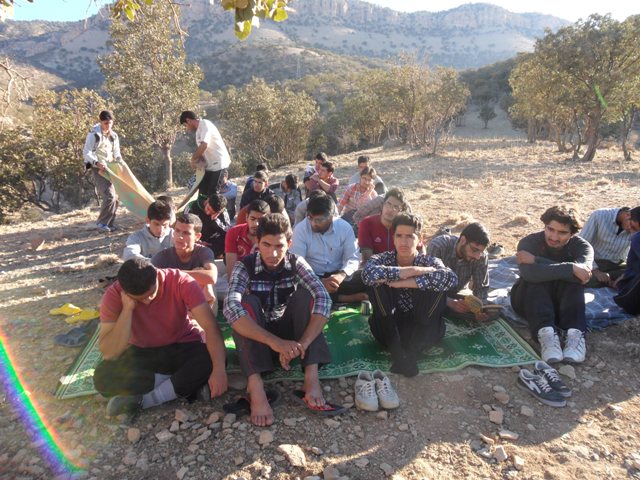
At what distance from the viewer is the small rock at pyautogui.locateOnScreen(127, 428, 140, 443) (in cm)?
238

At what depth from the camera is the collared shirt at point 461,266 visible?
362cm

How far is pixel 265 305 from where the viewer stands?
9.77 ft

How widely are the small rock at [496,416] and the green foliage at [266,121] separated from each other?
19.0 m

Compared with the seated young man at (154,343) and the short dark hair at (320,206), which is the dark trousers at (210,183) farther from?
the seated young man at (154,343)

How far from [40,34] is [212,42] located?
99.0 feet

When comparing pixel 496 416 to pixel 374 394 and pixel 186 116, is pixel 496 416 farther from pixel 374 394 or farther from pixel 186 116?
pixel 186 116

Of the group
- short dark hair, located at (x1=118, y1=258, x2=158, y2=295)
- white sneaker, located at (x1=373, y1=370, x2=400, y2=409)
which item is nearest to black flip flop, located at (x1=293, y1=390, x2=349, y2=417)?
white sneaker, located at (x1=373, y1=370, x2=400, y2=409)

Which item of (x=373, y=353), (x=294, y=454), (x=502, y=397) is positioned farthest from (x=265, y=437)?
(x=502, y=397)

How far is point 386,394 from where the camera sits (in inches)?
103

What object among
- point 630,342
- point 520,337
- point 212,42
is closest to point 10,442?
point 520,337

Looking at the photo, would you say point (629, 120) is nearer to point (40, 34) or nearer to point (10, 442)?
point (10, 442)

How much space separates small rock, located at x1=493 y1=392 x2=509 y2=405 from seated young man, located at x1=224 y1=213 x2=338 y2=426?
1.12 metres

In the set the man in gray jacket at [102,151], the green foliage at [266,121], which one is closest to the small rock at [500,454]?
the man in gray jacket at [102,151]

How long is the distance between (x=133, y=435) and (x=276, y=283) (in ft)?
4.11
